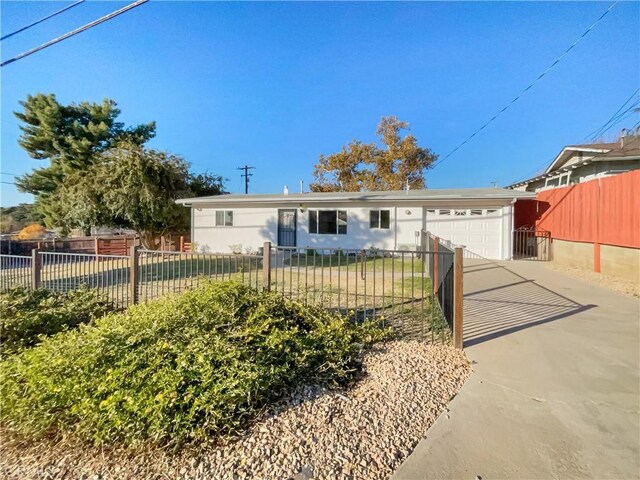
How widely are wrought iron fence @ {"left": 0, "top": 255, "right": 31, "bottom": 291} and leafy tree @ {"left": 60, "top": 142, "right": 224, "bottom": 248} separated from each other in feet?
23.9

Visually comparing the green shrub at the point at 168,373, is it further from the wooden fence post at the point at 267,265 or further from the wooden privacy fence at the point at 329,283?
the wooden privacy fence at the point at 329,283

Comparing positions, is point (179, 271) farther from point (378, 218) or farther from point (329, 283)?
point (378, 218)

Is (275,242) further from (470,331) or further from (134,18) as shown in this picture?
(470,331)

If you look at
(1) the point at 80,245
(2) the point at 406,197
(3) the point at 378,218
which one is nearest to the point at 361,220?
(3) the point at 378,218

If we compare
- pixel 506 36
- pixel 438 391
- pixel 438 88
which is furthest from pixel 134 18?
pixel 438 88

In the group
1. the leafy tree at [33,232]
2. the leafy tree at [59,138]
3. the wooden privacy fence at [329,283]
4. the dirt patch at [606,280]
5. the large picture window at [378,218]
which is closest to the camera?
the wooden privacy fence at [329,283]

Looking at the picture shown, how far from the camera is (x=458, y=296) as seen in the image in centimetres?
384

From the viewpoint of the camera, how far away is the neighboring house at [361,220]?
13.8 m

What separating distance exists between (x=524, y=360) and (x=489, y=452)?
75.0 inches

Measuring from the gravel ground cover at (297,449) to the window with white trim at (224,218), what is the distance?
49.0 feet

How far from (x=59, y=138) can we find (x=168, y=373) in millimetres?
28859

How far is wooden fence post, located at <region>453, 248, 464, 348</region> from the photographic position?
3.80m

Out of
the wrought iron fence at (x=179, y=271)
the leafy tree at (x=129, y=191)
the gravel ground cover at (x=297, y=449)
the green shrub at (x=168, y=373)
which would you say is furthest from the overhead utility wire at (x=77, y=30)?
the leafy tree at (x=129, y=191)

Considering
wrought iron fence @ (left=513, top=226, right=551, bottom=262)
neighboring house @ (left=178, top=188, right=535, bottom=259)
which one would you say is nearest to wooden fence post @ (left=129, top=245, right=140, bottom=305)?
neighboring house @ (left=178, top=188, right=535, bottom=259)
